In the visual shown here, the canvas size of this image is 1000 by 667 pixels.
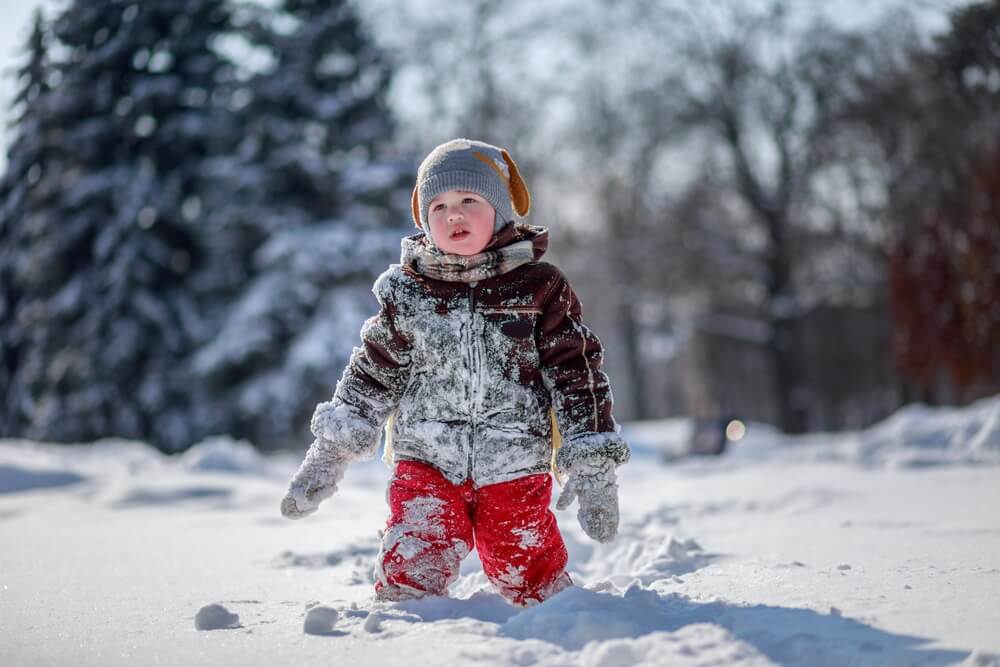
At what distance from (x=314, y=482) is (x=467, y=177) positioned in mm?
1026

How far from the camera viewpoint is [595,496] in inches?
90.4

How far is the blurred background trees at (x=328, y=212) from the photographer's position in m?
12.2

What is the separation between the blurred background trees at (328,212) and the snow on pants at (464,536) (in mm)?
10143

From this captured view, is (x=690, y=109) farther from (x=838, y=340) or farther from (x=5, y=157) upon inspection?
(x=5, y=157)

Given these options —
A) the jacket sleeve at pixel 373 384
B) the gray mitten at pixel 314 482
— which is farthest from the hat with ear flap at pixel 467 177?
the gray mitten at pixel 314 482

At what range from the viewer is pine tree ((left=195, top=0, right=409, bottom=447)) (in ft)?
41.1

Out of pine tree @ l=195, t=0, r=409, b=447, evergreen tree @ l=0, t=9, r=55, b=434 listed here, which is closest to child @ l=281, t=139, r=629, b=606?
pine tree @ l=195, t=0, r=409, b=447

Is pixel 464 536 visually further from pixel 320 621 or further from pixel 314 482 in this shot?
pixel 320 621

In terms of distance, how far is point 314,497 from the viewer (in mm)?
2381

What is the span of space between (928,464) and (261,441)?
10.2m

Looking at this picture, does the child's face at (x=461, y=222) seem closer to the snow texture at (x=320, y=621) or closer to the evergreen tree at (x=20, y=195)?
the snow texture at (x=320, y=621)

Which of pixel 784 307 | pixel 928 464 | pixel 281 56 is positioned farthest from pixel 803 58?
pixel 928 464

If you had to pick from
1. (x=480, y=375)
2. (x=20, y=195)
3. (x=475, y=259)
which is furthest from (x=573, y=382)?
(x=20, y=195)

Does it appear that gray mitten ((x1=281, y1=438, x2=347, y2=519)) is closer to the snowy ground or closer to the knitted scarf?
the snowy ground
